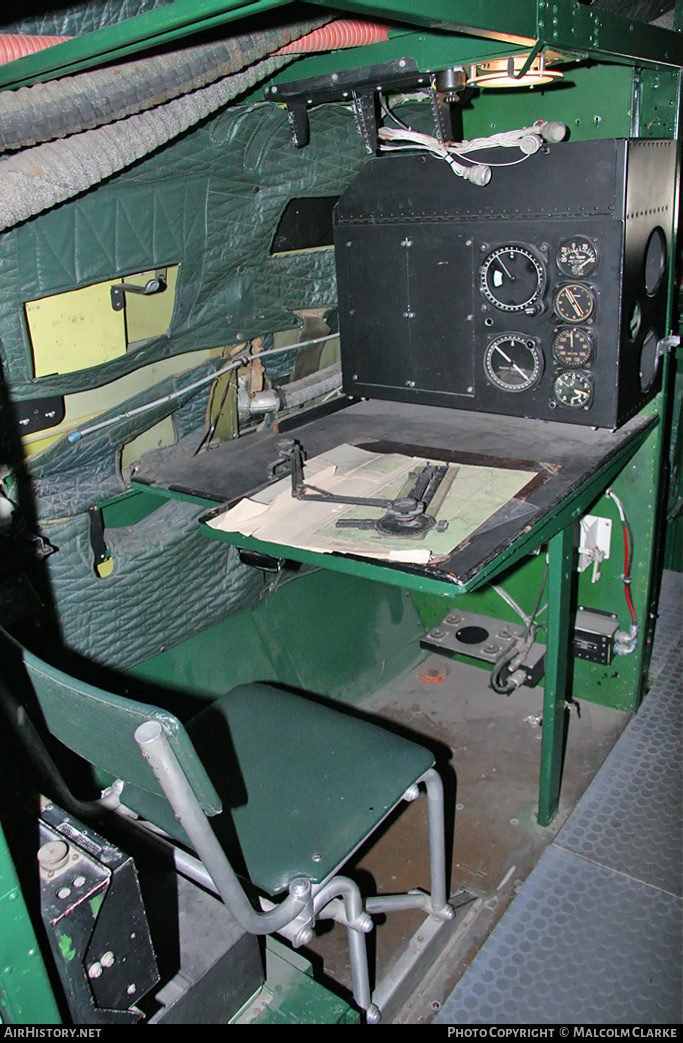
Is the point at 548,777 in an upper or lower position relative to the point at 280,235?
lower

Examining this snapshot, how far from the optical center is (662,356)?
2.37 meters

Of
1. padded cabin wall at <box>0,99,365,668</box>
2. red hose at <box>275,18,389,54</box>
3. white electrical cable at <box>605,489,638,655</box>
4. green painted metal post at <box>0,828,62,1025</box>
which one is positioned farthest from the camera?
white electrical cable at <box>605,489,638,655</box>

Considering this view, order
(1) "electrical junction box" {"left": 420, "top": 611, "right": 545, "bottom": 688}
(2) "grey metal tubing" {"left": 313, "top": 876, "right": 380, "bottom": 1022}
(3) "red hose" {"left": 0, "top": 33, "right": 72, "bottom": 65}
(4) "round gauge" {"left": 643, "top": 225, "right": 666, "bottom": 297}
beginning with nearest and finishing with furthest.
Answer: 1. (3) "red hose" {"left": 0, "top": 33, "right": 72, "bottom": 65}
2. (2) "grey metal tubing" {"left": 313, "top": 876, "right": 380, "bottom": 1022}
3. (4) "round gauge" {"left": 643, "top": 225, "right": 666, "bottom": 297}
4. (1) "electrical junction box" {"left": 420, "top": 611, "right": 545, "bottom": 688}

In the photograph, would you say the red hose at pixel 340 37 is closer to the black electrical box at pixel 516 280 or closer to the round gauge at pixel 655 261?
the black electrical box at pixel 516 280

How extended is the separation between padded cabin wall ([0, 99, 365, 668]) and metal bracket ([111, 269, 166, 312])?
0.18ft

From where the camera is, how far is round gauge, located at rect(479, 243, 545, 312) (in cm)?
205

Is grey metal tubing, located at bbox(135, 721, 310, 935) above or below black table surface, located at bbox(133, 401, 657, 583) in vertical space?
below

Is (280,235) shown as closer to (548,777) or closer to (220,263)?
(220,263)

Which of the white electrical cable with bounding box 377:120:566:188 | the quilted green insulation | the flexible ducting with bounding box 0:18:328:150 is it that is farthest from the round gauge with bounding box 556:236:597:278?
the flexible ducting with bounding box 0:18:328:150

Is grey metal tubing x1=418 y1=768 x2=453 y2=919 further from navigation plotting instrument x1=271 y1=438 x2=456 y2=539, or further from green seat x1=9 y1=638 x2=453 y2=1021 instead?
navigation plotting instrument x1=271 y1=438 x2=456 y2=539

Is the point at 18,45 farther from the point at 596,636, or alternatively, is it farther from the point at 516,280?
the point at 596,636

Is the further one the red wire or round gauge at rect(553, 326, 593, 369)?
the red wire

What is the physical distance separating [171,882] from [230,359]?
57.2 inches
